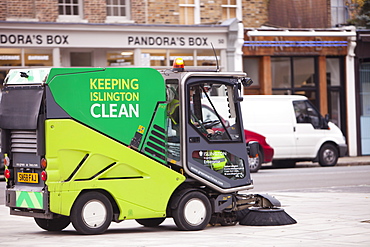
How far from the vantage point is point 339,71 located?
102 feet

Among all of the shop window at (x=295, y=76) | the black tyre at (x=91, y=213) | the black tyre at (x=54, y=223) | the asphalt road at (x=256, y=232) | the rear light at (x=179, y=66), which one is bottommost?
the asphalt road at (x=256, y=232)

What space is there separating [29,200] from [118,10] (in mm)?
16963

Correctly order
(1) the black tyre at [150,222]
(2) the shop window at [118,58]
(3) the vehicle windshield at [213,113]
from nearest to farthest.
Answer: (3) the vehicle windshield at [213,113]
(1) the black tyre at [150,222]
(2) the shop window at [118,58]

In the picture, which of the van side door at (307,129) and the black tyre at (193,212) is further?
the van side door at (307,129)

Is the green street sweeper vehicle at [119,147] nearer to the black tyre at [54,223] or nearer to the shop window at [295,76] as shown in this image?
the black tyre at [54,223]

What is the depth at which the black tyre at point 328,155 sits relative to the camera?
81.1 ft

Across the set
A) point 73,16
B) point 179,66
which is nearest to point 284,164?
point 73,16

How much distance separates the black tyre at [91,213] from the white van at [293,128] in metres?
12.5

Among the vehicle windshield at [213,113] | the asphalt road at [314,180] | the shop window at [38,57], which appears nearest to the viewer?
the vehicle windshield at [213,113]

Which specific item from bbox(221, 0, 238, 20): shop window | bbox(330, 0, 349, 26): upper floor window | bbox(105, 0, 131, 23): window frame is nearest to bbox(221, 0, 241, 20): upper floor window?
bbox(221, 0, 238, 20): shop window

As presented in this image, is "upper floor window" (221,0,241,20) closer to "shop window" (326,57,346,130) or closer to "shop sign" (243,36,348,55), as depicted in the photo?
"shop sign" (243,36,348,55)

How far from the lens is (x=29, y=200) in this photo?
10453 mm

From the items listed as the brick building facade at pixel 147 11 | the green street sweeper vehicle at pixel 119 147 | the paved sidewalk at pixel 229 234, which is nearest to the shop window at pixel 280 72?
the brick building facade at pixel 147 11

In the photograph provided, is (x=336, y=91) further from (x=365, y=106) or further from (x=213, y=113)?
(x=213, y=113)
